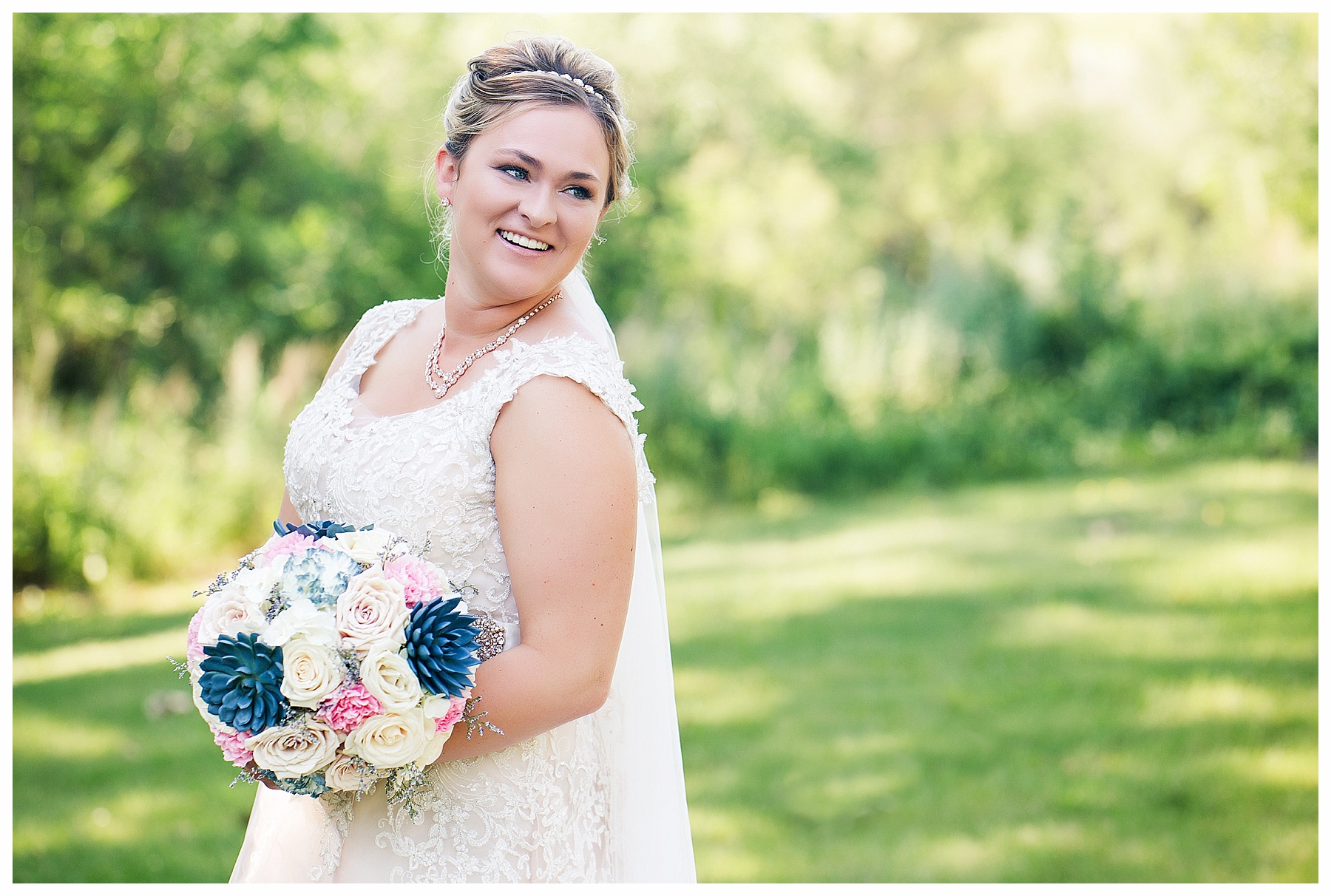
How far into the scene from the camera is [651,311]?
12.8 m

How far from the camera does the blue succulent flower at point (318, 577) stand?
1979 mm

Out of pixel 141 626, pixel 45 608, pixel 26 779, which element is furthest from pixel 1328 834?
pixel 45 608

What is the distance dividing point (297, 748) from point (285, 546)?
0.36m

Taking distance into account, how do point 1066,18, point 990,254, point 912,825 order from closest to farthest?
point 912,825 → point 990,254 → point 1066,18

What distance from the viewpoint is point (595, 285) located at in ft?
43.4

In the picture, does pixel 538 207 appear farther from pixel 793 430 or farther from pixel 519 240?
pixel 793 430

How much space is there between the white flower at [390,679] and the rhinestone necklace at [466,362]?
2.17 ft

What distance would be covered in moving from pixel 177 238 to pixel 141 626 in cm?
461

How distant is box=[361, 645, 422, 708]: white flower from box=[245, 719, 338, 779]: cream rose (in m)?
0.12

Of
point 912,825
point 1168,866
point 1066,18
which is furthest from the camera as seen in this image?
point 1066,18

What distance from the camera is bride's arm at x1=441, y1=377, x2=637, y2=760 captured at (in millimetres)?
2066

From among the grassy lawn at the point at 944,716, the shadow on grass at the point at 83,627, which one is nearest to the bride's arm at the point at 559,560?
the grassy lawn at the point at 944,716

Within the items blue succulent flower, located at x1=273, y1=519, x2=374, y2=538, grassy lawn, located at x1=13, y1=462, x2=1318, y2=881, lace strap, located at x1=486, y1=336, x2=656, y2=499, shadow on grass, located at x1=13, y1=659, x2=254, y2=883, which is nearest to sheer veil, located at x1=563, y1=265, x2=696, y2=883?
lace strap, located at x1=486, y1=336, x2=656, y2=499

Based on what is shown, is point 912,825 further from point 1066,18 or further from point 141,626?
point 1066,18
